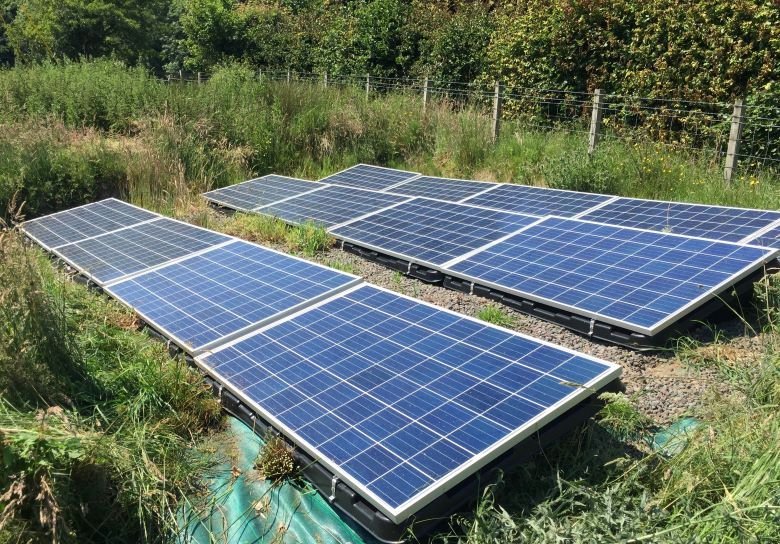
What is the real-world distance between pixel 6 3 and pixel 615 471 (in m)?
47.3

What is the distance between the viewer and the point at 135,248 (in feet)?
21.6

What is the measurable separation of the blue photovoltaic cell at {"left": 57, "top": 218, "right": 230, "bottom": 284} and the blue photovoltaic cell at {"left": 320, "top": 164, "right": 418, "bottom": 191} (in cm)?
318

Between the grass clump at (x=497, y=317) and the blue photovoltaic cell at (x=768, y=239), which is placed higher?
the blue photovoltaic cell at (x=768, y=239)

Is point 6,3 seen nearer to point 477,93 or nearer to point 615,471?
point 477,93

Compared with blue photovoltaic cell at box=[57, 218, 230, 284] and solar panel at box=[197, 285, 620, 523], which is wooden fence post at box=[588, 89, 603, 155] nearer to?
blue photovoltaic cell at box=[57, 218, 230, 284]

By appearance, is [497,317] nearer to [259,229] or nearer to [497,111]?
[259,229]

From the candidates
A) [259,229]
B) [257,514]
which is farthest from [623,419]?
[259,229]

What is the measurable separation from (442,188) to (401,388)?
18.7 ft

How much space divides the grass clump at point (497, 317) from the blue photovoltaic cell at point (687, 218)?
195 cm

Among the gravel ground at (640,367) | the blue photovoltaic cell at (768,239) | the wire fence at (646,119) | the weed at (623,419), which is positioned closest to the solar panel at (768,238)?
the blue photovoltaic cell at (768,239)

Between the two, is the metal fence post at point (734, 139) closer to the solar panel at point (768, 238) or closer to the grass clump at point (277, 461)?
the solar panel at point (768, 238)

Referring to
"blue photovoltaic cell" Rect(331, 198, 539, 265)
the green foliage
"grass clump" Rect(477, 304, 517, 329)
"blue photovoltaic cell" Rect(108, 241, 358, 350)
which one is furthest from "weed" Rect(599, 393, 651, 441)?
the green foliage

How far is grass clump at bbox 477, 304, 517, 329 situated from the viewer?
208 inches

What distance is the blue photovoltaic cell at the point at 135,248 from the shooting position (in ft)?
19.9
